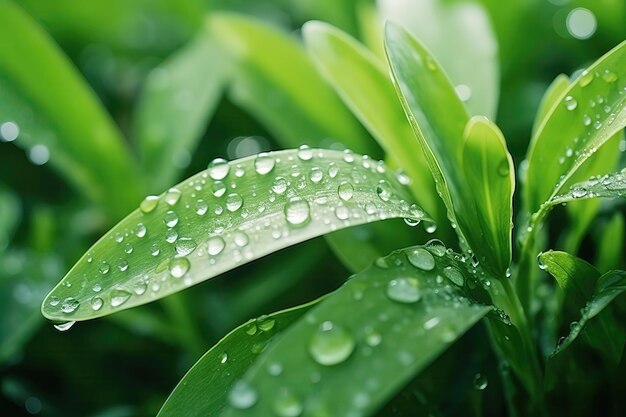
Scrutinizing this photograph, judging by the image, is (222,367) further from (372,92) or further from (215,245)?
(372,92)

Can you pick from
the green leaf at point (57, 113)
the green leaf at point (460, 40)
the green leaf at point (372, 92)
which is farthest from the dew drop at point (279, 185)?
the green leaf at point (57, 113)

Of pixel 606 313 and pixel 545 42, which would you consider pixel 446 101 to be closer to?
pixel 606 313

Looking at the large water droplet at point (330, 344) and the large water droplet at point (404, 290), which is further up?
the large water droplet at point (330, 344)

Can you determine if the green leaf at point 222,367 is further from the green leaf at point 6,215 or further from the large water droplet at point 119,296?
the green leaf at point 6,215

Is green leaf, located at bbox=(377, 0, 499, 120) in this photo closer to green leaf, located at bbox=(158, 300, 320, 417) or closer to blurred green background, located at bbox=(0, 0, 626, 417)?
blurred green background, located at bbox=(0, 0, 626, 417)

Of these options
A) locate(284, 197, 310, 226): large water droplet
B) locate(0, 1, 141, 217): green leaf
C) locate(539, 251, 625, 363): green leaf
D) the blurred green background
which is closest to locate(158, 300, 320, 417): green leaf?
locate(284, 197, 310, 226): large water droplet

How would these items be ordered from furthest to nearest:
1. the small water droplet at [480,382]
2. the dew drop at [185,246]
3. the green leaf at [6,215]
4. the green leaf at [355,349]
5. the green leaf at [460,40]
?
1. the green leaf at [6,215]
2. the green leaf at [460,40]
3. the small water droplet at [480,382]
4. the dew drop at [185,246]
5. the green leaf at [355,349]
